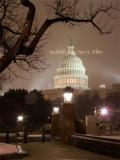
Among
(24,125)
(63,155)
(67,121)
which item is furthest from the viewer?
(24,125)

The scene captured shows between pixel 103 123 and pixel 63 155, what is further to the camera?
pixel 103 123

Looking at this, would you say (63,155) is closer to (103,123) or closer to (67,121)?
(67,121)

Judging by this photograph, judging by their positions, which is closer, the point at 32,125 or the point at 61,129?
the point at 61,129

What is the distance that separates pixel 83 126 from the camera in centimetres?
3453

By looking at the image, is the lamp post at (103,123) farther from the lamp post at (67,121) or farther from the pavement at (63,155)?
the pavement at (63,155)

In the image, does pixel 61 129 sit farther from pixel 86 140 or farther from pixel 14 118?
pixel 14 118

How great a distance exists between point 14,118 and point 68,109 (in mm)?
70262

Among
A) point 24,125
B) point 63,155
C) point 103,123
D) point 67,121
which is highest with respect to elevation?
point 24,125

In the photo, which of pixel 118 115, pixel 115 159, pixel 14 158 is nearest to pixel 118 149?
pixel 115 159

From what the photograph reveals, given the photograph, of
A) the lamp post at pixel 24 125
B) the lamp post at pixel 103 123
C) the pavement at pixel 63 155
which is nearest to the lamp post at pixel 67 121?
the lamp post at pixel 103 123

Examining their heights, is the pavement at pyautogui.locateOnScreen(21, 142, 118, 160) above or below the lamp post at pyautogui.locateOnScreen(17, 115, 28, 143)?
below

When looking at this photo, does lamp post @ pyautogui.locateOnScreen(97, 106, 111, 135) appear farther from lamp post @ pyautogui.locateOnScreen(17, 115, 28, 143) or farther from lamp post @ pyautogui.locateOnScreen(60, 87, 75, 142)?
lamp post @ pyautogui.locateOnScreen(60, 87, 75, 142)

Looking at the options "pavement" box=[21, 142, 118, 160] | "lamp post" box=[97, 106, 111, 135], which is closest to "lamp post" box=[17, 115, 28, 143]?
"lamp post" box=[97, 106, 111, 135]

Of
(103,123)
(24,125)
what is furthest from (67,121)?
(24,125)
